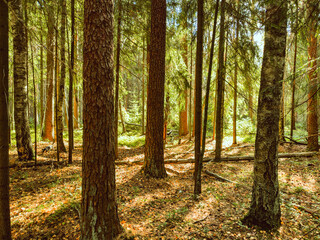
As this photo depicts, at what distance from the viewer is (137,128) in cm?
1802

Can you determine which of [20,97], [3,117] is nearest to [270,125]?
[3,117]

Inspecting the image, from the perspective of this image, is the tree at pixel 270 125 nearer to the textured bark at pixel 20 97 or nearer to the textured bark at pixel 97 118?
the textured bark at pixel 97 118

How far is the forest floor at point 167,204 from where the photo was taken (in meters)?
3.50

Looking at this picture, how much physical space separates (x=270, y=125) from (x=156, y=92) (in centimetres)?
340

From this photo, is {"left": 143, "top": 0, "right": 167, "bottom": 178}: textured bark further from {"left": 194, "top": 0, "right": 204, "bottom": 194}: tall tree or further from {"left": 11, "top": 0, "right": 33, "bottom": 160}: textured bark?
{"left": 11, "top": 0, "right": 33, "bottom": 160}: textured bark

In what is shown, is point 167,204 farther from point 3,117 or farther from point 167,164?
point 3,117

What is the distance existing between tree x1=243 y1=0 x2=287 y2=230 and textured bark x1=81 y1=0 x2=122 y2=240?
277cm

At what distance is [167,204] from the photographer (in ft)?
15.2

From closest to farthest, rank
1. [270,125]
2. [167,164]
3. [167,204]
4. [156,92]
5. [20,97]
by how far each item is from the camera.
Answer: [270,125] → [167,204] → [156,92] → [20,97] → [167,164]

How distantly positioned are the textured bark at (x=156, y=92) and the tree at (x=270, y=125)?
10.1 ft

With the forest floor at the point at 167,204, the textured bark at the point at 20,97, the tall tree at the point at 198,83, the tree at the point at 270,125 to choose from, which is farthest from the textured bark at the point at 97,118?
the textured bark at the point at 20,97

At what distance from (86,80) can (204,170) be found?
5.73 m

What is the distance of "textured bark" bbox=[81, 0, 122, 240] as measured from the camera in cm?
273

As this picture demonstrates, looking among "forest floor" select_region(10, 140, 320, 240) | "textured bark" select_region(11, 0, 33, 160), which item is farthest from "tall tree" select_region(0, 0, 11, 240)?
"textured bark" select_region(11, 0, 33, 160)
